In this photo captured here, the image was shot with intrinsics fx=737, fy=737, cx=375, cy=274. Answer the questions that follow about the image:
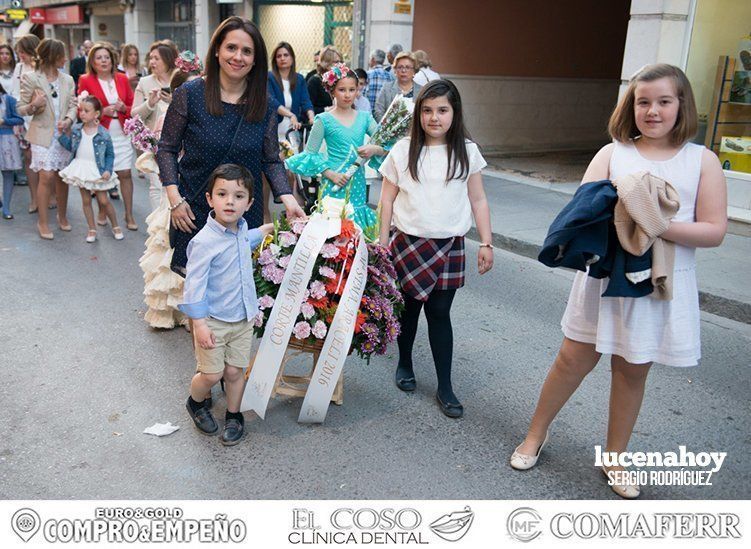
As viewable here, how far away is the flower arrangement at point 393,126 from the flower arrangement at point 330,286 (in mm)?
1539

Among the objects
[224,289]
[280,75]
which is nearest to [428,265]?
[224,289]

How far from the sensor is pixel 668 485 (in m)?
3.50

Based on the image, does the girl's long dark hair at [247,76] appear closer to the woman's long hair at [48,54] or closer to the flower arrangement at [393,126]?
the flower arrangement at [393,126]

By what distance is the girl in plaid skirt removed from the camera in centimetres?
395

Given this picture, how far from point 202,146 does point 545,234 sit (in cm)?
518

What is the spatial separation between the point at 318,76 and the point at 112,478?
807 cm

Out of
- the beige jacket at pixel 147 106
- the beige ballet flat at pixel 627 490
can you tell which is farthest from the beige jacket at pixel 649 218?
the beige jacket at pixel 147 106

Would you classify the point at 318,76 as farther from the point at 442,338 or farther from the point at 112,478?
the point at 112,478

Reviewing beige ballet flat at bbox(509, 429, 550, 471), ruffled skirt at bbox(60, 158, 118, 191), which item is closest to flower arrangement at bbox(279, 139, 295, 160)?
ruffled skirt at bbox(60, 158, 118, 191)

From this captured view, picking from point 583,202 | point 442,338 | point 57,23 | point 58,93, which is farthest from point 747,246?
point 57,23

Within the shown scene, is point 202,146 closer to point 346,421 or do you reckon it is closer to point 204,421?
point 204,421

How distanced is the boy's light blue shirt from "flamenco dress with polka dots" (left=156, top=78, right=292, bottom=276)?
1.44 ft

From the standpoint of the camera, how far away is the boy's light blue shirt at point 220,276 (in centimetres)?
348

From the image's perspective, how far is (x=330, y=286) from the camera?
3.93 metres
